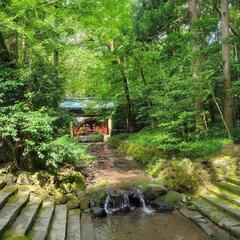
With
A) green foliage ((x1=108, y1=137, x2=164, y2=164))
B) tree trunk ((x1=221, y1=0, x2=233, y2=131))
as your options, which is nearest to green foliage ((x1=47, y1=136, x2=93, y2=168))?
green foliage ((x1=108, y1=137, x2=164, y2=164))

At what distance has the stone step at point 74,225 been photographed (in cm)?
676

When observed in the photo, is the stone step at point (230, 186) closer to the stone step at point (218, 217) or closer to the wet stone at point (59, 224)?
the stone step at point (218, 217)

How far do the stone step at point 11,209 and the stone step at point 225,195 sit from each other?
5.55 m

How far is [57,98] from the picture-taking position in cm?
1020

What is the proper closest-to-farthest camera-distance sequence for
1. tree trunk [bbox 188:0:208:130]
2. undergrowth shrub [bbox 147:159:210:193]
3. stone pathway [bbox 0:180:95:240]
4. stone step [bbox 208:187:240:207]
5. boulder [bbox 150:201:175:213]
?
stone pathway [bbox 0:180:95:240] < stone step [bbox 208:187:240:207] < boulder [bbox 150:201:175:213] < undergrowth shrub [bbox 147:159:210:193] < tree trunk [bbox 188:0:208:130]

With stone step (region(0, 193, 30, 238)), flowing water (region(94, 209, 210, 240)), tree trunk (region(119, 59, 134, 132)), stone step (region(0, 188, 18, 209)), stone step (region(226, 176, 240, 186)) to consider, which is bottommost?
flowing water (region(94, 209, 210, 240))

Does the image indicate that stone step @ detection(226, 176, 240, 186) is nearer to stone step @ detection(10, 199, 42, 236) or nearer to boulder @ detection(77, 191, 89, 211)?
boulder @ detection(77, 191, 89, 211)

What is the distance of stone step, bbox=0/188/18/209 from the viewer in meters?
6.99

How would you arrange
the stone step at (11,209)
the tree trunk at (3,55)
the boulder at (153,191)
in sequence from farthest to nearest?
the tree trunk at (3,55) → the boulder at (153,191) → the stone step at (11,209)

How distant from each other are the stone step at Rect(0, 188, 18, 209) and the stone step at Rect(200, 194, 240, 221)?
5611 mm

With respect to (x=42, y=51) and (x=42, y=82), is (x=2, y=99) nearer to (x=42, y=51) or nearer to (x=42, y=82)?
(x=42, y=82)

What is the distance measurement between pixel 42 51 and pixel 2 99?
2321 mm

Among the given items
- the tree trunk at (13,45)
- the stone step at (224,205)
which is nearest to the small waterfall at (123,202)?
the stone step at (224,205)

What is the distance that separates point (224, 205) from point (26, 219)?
5109 mm
